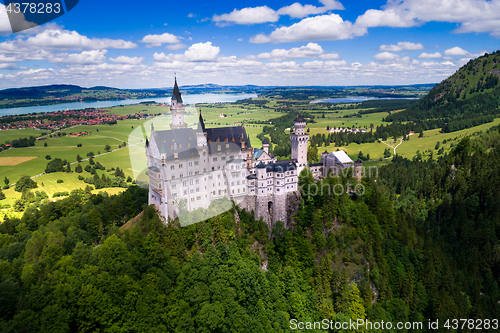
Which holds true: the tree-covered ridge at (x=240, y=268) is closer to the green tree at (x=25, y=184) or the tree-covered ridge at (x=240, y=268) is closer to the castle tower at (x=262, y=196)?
the castle tower at (x=262, y=196)

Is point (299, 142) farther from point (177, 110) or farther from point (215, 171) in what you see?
point (177, 110)

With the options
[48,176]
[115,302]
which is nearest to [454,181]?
[115,302]

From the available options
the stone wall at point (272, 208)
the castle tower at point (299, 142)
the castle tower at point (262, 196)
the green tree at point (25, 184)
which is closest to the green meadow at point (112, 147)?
the green tree at point (25, 184)

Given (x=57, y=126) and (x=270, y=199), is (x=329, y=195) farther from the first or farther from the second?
(x=57, y=126)

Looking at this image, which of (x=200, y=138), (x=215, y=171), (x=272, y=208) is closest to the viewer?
(x=200, y=138)

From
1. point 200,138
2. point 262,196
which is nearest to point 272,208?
point 262,196
